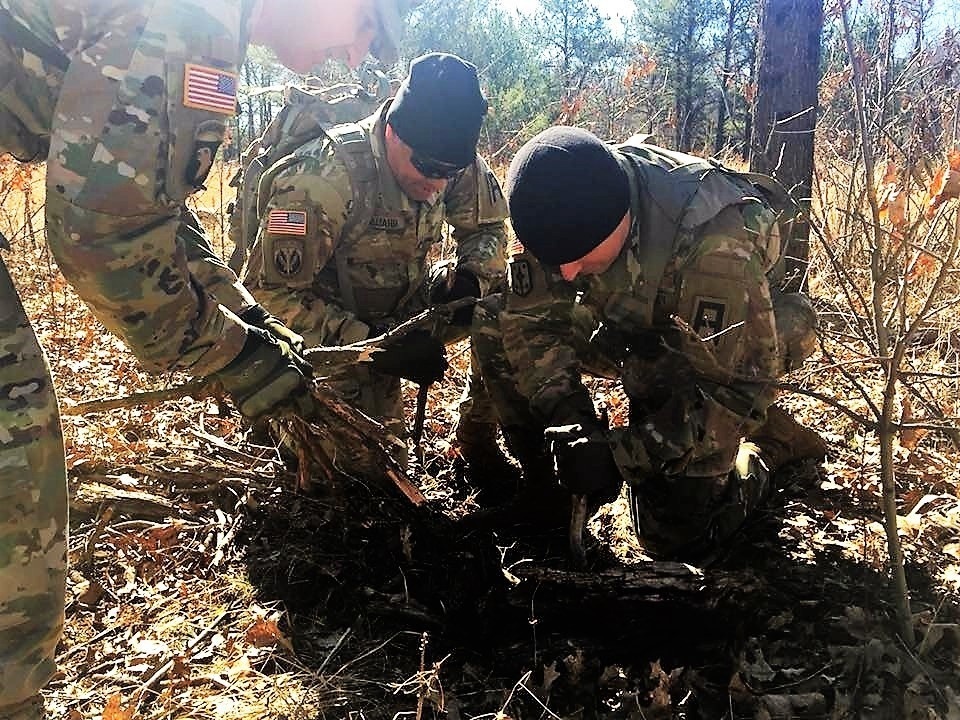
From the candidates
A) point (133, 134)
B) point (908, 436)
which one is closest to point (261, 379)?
point (133, 134)

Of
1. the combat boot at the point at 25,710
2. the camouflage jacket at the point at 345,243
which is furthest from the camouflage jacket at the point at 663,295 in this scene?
the combat boot at the point at 25,710

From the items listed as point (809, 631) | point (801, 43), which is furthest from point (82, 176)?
point (801, 43)

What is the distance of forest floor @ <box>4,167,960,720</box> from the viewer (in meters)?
2.20

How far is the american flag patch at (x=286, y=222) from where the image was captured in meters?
3.36

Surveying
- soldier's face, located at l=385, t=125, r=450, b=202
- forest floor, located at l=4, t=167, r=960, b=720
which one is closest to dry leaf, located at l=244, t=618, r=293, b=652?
forest floor, located at l=4, t=167, r=960, b=720

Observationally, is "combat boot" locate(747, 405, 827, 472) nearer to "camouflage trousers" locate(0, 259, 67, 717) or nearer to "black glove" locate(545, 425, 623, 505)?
"black glove" locate(545, 425, 623, 505)

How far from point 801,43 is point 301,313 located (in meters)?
3.66

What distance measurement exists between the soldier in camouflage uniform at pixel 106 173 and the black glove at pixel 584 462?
1209mm

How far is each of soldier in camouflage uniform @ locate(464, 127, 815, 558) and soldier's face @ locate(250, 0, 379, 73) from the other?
0.70 metres

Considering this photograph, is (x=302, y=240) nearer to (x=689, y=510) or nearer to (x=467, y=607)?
(x=467, y=607)

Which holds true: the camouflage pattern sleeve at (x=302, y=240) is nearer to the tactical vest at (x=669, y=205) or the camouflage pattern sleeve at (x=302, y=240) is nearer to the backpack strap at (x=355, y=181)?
the backpack strap at (x=355, y=181)

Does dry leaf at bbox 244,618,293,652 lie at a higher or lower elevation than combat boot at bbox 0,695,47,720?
lower

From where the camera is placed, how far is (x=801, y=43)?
4.98m

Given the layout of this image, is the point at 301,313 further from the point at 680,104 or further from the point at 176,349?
the point at 680,104
